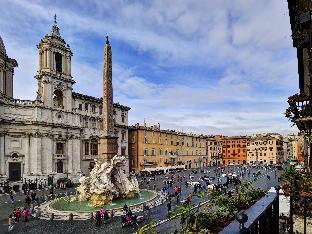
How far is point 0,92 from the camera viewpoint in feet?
130

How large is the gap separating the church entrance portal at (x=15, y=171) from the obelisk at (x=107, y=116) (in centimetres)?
1734

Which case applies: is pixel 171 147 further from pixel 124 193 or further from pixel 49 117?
pixel 124 193

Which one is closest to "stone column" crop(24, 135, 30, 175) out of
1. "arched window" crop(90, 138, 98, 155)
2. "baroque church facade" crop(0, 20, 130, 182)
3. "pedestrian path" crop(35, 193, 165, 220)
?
"baroque church facade" crop(0, 20, 130, 182)

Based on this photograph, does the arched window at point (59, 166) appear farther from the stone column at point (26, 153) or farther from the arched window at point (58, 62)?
the arched window at point (58, 62)

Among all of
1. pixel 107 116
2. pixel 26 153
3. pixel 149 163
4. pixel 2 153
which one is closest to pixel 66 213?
pixel 107 116

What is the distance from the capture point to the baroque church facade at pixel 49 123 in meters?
40.2

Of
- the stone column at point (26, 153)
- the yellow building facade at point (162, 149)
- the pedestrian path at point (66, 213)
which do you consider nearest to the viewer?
the pedestrian path at point (66, 213)

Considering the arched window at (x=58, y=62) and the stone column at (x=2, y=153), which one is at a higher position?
the arched window at (x=58, y=62)

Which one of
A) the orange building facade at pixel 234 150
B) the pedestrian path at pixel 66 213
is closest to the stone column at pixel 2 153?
the pedestrian path at pixel 66 213

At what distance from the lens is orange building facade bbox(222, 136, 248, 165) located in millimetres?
114062

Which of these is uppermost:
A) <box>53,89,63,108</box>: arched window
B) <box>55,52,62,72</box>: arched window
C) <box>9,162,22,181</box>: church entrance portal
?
<box>55,52,62,72</box>: arched window

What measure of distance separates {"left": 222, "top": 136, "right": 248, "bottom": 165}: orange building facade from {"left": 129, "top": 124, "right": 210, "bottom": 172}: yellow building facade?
28473mm

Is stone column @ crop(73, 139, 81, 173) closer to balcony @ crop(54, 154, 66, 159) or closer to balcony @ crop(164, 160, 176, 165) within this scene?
balcony @ crop(54, 154, 66, 159)

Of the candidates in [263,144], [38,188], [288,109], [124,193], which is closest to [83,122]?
[38,188]
